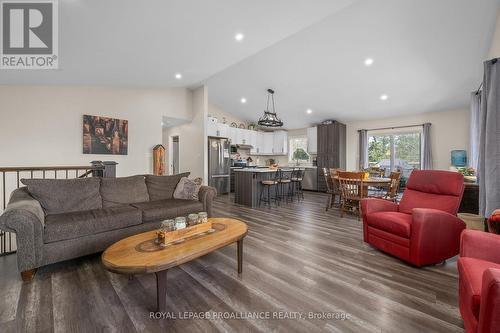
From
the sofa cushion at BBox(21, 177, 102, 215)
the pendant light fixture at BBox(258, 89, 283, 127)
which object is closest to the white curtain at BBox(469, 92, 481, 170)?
the pendant light fixture at BBox(258, 89, 283, 127)

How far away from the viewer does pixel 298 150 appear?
8773mm

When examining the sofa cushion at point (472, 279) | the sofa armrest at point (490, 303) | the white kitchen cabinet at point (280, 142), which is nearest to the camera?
the sofa armrest at point (490, 303)

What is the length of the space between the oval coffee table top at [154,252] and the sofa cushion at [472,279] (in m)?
1.54

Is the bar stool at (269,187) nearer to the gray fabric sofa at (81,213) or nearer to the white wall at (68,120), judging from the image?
the gray fabric sofa at (81,213)

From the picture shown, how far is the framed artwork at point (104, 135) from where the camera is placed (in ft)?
15.6

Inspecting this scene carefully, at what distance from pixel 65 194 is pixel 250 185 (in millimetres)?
3388

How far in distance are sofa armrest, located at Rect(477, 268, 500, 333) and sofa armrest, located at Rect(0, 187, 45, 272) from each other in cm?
320

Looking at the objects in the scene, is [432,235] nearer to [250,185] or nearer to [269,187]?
[250,185]

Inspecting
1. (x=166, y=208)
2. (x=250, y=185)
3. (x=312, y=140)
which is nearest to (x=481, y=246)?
(x=166, y=208)

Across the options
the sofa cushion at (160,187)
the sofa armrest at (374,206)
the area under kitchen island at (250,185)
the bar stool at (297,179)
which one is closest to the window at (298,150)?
the bar stool at (297,179)

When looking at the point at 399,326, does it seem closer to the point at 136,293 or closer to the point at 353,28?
the point at 136,293

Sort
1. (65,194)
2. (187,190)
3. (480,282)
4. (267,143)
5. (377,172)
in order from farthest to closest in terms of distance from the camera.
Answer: (267,143) → (377,172) → (187,190) → (65,194) → (480,282)

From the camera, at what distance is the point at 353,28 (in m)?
3.75

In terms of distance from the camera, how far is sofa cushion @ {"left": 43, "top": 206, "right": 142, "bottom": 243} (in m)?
2.16
